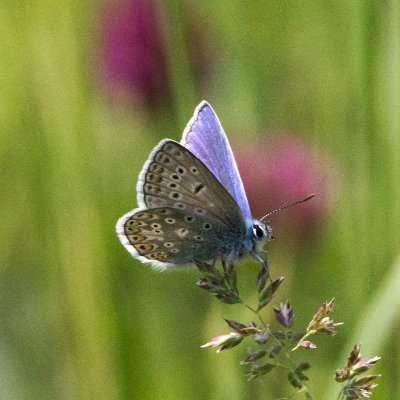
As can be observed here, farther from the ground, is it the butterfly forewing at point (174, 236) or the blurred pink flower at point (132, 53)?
the blurred pink flower at point (132, 53)

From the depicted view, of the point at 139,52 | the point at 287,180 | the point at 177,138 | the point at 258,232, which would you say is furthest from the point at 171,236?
the point at 139,52

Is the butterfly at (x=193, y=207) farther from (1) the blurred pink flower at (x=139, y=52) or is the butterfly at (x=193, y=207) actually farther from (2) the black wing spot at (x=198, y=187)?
(1) the blurred pink flower at (x=139, y=52)

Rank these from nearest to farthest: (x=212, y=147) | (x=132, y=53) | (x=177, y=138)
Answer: (x=212, y=147), (x=177, y=138), (x=132, y=53)

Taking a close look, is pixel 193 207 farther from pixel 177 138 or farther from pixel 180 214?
pixel 177 138

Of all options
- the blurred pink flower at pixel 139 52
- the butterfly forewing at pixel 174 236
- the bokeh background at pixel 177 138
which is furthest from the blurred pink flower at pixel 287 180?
the butterfly forewing at pixel 174 236

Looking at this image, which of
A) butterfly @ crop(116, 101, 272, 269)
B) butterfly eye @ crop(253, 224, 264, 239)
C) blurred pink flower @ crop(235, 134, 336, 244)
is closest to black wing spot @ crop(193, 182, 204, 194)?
butterfly @ crop(116, 101, 272, 269)

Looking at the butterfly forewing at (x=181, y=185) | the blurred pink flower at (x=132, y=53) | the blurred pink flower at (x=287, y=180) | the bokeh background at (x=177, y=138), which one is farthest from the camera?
the blurred pink flower at (x=132, y=53)
